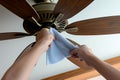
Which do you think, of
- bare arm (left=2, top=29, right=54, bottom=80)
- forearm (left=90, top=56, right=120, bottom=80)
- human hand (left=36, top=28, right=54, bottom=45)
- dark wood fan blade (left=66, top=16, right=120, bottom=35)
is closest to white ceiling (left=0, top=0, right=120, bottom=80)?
dark wood fan blade (left=66, top=16, right=120, bottom=35)

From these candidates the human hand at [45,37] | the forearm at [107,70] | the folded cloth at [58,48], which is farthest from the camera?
the folded cloth at [58,48]

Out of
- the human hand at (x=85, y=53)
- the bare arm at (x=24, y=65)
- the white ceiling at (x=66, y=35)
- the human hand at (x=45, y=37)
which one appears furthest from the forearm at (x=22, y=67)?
the white ceiling at (x=66, y=35)

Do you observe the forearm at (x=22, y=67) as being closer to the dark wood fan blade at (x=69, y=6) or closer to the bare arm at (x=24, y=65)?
the bare arm at (x=24, y=65)

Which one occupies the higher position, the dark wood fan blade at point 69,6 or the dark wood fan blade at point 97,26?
the dark wood fan blade at point 69,6

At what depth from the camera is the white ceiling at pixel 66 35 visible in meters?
1.70

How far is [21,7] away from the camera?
43.2 inches

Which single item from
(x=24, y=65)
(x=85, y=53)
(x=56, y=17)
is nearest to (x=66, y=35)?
(x=56, y=17)

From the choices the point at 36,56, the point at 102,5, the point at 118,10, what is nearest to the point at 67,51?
the point at 36,56

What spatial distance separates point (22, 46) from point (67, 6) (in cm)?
82

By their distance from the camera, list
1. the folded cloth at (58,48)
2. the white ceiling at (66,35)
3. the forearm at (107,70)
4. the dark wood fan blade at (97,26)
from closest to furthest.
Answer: the forearm at (107,70) < the folded cloth at (58,48) < the dark wood fan blade at (97,26) < the white ceiling at (66,35)

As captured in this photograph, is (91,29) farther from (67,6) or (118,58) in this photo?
(118,58)

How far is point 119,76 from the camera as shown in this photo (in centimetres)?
88

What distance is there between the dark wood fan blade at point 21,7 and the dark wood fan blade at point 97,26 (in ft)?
0.91

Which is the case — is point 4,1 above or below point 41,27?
above
